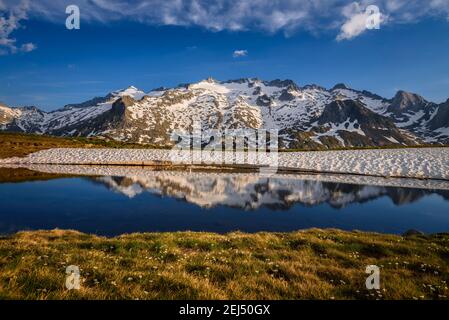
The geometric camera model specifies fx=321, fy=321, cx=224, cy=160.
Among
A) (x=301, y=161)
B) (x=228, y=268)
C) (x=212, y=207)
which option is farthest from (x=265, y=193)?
(x=301, y=161)

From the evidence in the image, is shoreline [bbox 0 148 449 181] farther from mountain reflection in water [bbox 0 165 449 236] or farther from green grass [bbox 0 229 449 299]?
green grass [bbox 0 229 449 299]

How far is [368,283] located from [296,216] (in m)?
18.2

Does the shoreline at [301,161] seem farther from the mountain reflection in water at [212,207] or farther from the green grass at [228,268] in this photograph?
the green grass at [228,268]

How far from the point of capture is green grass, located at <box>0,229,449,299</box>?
9.09 metres

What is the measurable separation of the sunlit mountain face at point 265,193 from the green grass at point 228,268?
1565 centimetres

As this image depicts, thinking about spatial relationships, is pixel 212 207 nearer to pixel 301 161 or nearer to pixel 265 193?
pixel 265 193

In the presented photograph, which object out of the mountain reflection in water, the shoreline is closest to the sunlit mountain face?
the mountain reflection in water

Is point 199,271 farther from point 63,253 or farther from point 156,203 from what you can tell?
point 156,203

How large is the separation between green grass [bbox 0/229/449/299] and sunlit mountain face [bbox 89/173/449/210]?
51.4 ft

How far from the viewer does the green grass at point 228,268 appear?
9085 millimetres

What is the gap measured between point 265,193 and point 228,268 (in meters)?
28.6

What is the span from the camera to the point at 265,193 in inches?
1564

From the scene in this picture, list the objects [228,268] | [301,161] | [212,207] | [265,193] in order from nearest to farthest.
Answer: [228,268] < [212,207] < [265,193] < [301,161]

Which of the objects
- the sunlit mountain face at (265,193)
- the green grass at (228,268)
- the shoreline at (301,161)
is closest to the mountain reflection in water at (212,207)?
the sunlit mountain face at (265,193)
